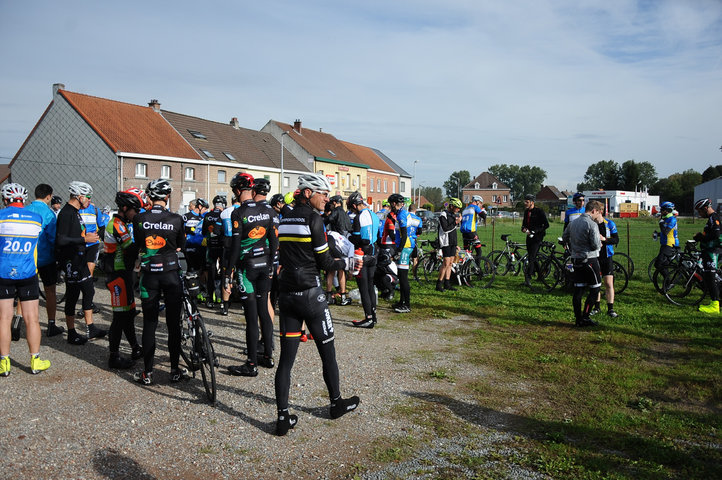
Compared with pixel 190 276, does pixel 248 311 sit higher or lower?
lower

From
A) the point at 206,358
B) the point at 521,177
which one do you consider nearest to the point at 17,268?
the point at 206,358

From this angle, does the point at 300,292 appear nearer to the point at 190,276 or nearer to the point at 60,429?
the point at 190,276

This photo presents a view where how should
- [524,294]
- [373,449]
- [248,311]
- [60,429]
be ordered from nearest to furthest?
[373,449] < [60,429] < [248,311] < [524,294]

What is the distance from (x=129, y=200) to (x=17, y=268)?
1.42 m

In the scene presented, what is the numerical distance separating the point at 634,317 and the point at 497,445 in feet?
19.9

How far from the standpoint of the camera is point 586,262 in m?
8.11

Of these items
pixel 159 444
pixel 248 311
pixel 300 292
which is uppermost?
pixel 300 292

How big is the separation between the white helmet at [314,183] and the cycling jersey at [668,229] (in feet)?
31.4

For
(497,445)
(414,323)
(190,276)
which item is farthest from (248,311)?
(414,323)

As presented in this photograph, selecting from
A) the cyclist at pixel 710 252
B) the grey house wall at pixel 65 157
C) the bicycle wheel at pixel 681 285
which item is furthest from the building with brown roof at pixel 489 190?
the cyclist at pixel 710 252

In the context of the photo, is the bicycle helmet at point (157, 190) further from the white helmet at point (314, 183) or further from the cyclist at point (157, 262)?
the white helmet at point (314, 183)

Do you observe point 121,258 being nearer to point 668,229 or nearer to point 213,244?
point 213,244

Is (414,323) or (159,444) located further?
(414,323)

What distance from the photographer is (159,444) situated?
4.08 metres
